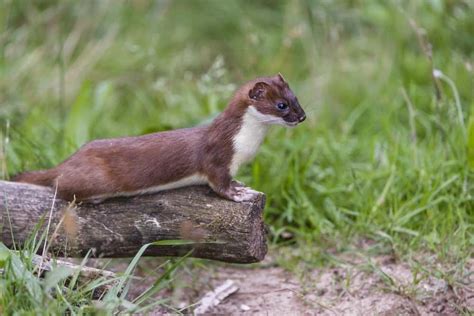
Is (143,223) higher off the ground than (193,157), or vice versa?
(193,157)

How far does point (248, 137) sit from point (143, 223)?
2.24ft

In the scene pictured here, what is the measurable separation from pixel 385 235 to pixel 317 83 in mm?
2605

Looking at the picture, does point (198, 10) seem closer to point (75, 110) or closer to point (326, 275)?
point (75, 110)

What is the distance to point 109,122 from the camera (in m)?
6.68

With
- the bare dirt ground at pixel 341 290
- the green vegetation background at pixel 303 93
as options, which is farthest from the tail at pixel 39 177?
the bare dirt ground at pixel 341 290

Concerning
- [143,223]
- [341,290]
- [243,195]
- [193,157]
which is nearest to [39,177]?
[143,223]

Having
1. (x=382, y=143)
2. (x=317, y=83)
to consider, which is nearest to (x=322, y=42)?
(x=317, y=83)

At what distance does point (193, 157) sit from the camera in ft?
13.0

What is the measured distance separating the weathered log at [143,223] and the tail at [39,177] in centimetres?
A: 7

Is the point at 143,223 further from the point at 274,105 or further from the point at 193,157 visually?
the point at 274,105

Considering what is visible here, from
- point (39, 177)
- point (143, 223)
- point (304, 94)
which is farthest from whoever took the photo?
point (304, 94)

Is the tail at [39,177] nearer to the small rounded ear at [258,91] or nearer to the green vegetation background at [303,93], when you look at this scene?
the green vegetation background at [303,93]

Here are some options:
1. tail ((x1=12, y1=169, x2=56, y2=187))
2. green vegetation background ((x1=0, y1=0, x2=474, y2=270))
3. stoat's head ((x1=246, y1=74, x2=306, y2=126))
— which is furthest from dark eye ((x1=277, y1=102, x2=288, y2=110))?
tail ((x1=12, y1=169, x2=56, y2=187))

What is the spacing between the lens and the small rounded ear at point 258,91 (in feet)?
13.1
